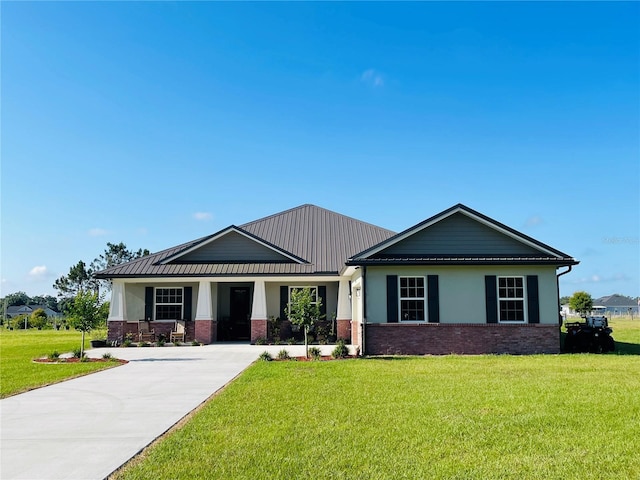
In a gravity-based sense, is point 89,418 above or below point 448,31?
below

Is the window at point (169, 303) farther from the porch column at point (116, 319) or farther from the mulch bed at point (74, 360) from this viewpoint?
the mulch bed at point (74, 360)

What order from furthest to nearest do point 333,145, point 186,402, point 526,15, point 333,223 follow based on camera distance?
1. point 333,223
2. point 333,145
3. point 526,15
4. point 186,402

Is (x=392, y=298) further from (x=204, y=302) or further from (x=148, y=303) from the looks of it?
(x=148, y=303)

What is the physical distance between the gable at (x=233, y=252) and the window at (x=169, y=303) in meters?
1.57

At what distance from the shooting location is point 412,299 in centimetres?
1697

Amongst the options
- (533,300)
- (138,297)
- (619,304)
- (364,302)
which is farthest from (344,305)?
(619,304)

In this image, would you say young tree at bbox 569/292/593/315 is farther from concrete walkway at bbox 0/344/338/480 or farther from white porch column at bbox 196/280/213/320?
concrete walkway at bbox 0/344/338/480

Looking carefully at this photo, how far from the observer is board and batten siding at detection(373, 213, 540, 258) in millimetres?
17312

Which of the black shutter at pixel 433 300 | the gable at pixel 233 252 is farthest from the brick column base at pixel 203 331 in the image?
the black shutter at pixel 433 300

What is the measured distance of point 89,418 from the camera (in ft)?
25.7

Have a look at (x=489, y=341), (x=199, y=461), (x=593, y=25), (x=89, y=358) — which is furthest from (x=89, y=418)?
(x=593, y=25)

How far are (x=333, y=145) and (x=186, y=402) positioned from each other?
1330cm

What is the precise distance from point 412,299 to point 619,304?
3488 inches

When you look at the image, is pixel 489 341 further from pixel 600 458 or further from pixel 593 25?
pixel 600 458
